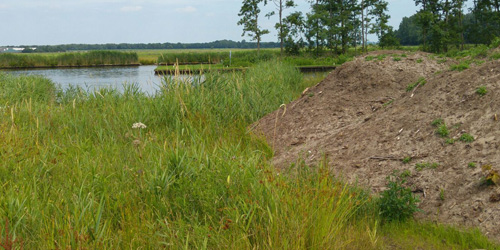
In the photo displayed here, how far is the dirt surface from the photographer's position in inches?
160

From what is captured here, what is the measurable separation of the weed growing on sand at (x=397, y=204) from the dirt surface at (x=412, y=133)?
0.47 feet

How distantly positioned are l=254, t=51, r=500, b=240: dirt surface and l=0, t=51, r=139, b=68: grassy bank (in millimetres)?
34323

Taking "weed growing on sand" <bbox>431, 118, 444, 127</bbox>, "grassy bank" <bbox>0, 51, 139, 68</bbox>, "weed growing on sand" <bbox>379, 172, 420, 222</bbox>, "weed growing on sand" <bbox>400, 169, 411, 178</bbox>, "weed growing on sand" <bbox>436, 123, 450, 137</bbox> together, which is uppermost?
"grassy bank" <bbox>0, 51, 139, 68</bbox>

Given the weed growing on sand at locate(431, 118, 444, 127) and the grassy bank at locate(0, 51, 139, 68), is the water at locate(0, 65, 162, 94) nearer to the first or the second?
the weed growing on sand at locate(431, 118, 444, 127)

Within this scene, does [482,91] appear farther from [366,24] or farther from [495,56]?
[366,24]

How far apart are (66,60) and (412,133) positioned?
124 feet

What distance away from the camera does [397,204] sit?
3920 mm

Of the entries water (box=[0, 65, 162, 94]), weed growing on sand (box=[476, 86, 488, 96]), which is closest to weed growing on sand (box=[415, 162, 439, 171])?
weed growing on sand (box=[476, 86, 488, 96])

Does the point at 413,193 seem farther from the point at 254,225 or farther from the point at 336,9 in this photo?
the point at 336,9

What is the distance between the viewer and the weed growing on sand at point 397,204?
12.9 ft

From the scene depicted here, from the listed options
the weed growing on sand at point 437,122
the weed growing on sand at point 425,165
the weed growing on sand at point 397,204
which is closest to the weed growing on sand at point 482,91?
the weed growing on sand at point 437,122

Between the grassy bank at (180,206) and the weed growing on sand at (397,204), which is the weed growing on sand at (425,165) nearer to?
the weed growing on sand at (397,204)

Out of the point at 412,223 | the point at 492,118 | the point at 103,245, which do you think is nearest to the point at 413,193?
the point at 412,223

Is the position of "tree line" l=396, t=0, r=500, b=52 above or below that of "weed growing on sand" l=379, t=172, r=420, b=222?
above
